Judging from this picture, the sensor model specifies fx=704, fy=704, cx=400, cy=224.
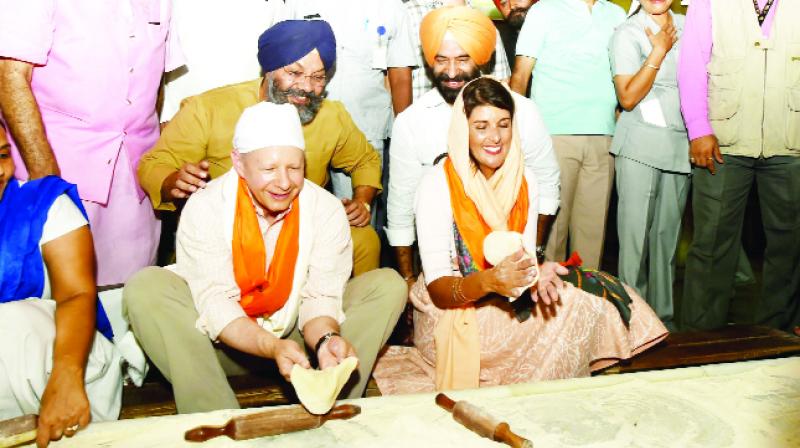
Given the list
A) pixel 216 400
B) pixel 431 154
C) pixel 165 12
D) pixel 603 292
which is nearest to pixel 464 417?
pixel 216 400

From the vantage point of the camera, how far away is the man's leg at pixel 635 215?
12.2 feet

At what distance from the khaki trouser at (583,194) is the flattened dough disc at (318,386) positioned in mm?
2163

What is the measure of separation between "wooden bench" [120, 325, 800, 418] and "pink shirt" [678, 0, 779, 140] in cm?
102

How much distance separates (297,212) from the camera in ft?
9.06

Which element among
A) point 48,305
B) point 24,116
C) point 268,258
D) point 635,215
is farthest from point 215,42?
point 635,215

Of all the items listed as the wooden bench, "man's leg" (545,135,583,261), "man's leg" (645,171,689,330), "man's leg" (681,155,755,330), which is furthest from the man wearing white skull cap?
"man's leg" (681,155,755,330)

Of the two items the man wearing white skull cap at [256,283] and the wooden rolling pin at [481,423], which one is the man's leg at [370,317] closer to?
the man wearing white skull cap at [256,283]

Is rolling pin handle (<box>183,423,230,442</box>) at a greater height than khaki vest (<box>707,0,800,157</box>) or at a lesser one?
lesser

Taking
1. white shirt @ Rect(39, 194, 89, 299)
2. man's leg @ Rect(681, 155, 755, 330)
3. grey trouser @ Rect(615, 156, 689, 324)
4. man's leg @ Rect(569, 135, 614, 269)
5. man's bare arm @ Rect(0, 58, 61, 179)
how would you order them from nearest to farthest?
white shirt @ Rect(39, 194, 89, 299), man's bare arm @ Rect(0, 58, 61, 179), man's leg @ Rect(681, 155, 755, 330), grey trouser @ Rect(615, 156, 689, 324), man's leg @ Rect(569, 135, 614, 269)

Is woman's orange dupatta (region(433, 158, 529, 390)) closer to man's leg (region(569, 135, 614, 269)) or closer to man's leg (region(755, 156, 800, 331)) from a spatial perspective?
man's leg (region(569, 135, 614, 269))

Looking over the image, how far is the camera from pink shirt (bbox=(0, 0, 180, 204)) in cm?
290

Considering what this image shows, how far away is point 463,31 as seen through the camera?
334cm

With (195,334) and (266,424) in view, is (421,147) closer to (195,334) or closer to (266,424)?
(195,334)

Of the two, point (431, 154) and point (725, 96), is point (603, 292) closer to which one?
point (431, 154)
